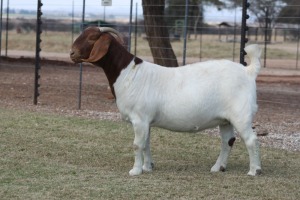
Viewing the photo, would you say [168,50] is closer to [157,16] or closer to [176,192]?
[157,16]

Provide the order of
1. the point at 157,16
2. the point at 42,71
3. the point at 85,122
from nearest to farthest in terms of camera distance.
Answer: the point at 85,122, the point at 157,16, the point at 42,71

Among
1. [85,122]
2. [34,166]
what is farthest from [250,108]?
[85,122]

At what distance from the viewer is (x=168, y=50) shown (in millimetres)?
18469

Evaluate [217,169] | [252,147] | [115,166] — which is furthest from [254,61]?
[115,166]

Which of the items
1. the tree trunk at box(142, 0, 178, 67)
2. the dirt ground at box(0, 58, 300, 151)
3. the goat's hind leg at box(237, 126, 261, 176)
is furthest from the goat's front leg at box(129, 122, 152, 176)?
the tree trunk at box(142, 0, 178, 67)

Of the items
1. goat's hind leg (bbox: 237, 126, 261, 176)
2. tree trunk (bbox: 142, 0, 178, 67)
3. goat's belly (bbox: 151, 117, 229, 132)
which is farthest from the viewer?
tree trunk (bbox: 142, 0, 178, 67)

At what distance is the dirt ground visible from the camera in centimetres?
1301

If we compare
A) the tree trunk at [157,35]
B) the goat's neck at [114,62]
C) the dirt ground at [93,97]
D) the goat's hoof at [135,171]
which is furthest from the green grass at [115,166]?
the tree trunk at [157,35]

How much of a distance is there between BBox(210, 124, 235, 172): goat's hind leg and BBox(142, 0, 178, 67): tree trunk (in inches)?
368

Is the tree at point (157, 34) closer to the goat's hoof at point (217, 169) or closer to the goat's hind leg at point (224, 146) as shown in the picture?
the goat's hind leg at point (224, 146)

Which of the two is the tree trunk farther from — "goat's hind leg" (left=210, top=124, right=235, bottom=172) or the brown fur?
the brown fur

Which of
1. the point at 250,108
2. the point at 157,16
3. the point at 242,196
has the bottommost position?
the point at 242,196

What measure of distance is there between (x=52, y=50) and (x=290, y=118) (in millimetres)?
27315

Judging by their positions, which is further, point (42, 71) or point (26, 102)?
point (42, 71)
